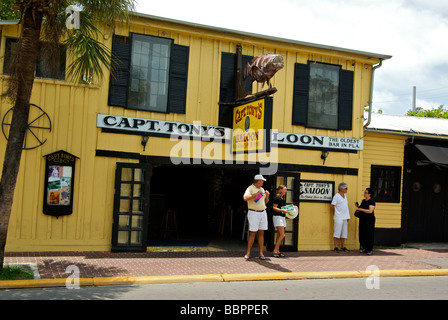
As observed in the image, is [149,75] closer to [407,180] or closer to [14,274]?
[14,274]

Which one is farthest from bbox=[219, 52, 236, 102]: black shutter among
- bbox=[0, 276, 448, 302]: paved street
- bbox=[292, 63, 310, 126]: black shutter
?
bbox=[0, 276, 448, 302]: paved street

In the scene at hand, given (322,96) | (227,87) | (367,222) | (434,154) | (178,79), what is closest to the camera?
(178,79)

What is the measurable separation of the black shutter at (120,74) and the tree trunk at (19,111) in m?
2.80

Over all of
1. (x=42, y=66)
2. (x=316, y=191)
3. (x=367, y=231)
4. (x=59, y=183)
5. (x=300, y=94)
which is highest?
(x=300, y=94)

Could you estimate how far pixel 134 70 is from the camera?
10633 mm

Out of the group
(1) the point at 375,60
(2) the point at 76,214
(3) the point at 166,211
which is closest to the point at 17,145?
(2) the point at 76,214

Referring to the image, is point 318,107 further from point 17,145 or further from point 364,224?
point 17,145

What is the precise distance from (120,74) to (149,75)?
69cm

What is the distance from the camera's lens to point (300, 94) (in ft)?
→ 39.2

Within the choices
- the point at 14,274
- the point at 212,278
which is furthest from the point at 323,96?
the point at 14,274

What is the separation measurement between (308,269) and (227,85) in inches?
191

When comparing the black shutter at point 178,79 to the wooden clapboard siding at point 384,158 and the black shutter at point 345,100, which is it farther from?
the wooden clapboard siding at point 384,158

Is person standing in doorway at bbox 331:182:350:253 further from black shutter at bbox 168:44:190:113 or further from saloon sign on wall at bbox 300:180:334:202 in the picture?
black shutter at bbox 168:44:190:113
